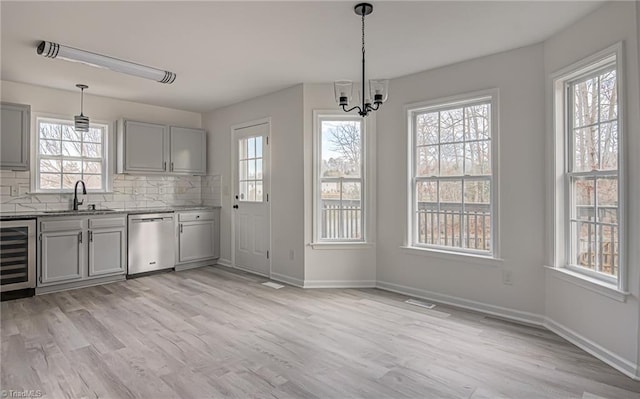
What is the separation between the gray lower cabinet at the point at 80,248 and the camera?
4199 mm

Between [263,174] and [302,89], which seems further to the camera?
[263,174]

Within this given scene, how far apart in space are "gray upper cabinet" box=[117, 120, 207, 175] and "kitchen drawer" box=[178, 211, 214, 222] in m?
0.70

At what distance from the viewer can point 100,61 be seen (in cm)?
345

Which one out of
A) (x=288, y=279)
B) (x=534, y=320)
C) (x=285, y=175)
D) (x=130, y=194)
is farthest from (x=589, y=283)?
(x=130, y=194)

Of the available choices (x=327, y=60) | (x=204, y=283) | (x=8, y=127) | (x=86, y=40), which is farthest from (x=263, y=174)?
(x=8, y=127)

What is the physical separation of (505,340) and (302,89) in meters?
3.43

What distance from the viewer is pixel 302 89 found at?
447 centimetres

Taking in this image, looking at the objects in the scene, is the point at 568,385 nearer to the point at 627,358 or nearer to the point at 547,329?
the point at 627,358

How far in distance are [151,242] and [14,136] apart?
2011 millimetres

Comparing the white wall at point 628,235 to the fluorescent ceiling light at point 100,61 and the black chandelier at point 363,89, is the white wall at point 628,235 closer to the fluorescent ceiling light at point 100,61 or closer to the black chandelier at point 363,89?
the black chandelier at point 363,89

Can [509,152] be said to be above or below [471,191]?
above

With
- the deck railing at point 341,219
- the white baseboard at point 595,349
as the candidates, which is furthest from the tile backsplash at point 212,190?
the white baseboard at point 595,349

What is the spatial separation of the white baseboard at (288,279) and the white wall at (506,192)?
1.29 m

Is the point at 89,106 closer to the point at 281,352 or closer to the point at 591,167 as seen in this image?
the point at 281,352
